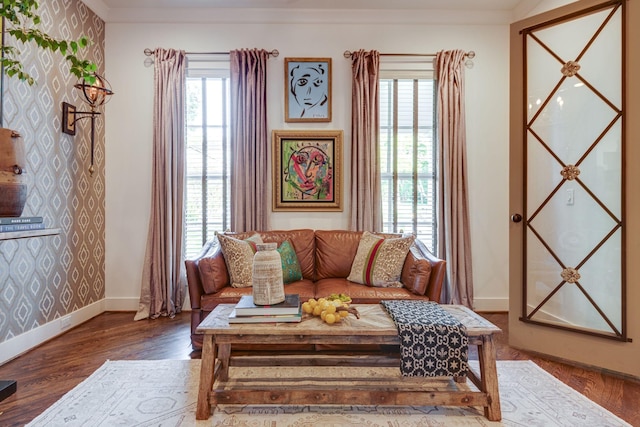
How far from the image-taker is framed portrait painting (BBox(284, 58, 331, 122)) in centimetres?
368

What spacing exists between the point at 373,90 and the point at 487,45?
1.44m

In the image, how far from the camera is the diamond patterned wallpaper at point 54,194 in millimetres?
2594

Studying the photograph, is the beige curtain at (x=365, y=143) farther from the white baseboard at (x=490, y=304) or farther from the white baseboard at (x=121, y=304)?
the white baseboard at (x=121, y=304)

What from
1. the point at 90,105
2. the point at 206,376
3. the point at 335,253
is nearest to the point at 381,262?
the point at 335,253

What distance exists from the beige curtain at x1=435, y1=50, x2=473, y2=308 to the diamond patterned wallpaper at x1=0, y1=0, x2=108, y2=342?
3.70m

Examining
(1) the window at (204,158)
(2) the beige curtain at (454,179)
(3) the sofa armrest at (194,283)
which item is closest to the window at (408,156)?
(2) the beige curtain at (454,179)

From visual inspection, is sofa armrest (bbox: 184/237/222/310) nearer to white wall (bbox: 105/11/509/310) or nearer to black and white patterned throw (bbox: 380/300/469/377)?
white wall (bbox: 105/11/509/310)

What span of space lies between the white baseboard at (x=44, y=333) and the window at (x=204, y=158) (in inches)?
42.6

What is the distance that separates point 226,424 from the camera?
5.63ft

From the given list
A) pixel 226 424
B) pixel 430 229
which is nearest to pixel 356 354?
pixel 226 424

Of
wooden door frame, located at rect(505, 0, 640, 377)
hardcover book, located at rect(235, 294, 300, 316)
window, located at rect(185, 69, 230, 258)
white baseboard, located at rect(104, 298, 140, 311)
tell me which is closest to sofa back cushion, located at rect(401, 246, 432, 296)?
wooden door frame, located at rect(505, 0, 640, 377)

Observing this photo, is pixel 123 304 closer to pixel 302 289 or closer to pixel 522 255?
pixel 302 289

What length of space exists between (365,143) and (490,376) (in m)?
2.51

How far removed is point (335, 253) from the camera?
3260mm
